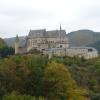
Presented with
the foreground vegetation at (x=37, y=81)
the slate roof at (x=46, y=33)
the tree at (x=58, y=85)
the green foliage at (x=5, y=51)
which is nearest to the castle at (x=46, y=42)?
the slate roof at (x=46, y=33)

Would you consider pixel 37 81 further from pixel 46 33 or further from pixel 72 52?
pixel 46 33

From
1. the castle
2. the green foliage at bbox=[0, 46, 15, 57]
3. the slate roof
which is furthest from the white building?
the slate roof

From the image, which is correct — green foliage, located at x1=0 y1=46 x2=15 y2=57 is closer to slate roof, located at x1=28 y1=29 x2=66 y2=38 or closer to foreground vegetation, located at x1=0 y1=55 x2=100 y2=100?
slate roof, located at x1=28 y1=29 x2=66 y2=38

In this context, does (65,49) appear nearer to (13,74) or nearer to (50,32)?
(50,32)

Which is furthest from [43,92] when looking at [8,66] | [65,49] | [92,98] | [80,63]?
[65,49]

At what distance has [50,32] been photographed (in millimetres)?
127000

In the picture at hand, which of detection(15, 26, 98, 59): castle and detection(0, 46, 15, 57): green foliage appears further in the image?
detection(15, 26, 98, 59): castle

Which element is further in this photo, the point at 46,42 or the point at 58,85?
the point at 46,42

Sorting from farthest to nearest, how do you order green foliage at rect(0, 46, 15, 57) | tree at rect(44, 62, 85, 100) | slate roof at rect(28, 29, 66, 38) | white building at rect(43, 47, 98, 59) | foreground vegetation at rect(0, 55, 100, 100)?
slate roof at rect(28, 29, 66, 38), white building at rect(43, 47, 98, 59), green foliage at rect(0, 46, 15, 57), tree at rect(44, 62, 85, 100), foreground vegetation at rect(0, 55, 100, 100)

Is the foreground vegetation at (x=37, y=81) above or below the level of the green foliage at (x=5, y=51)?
below

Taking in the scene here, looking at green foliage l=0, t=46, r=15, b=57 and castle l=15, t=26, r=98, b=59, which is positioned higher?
castle l=15, t=26, r=98, b=59

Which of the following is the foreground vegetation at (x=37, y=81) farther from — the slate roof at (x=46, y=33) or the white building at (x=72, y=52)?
the slate roof at (x=46, y=33)

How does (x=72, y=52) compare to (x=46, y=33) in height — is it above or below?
below

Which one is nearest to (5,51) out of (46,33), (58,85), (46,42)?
(46,42)
